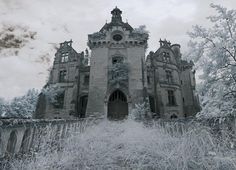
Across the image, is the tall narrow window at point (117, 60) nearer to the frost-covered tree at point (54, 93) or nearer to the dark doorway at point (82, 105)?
the dark doorway at point (82, 105)

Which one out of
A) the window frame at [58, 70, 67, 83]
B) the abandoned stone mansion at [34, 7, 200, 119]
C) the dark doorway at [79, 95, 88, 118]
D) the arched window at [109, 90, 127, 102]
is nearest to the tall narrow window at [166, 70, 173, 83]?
the abandoned stone mansion at [34, 7, 200, 119]

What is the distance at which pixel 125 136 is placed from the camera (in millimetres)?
8688

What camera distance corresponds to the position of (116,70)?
25.8m

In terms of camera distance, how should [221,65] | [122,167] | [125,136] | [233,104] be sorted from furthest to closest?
[221,65], [233,104], [125,136], [122,167]

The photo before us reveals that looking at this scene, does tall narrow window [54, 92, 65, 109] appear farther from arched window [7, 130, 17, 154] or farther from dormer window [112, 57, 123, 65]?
arched window [7, 130, 17, 154]

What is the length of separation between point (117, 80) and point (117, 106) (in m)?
3.06

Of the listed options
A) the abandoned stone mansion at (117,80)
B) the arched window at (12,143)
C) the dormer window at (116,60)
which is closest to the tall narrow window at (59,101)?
the abandoned stone mansion at (117,80)

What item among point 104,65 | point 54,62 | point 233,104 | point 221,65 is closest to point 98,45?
point 104,65

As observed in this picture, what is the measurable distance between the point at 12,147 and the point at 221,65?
14347mm

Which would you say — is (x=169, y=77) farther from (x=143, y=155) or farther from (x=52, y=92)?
(x=143, y=155)

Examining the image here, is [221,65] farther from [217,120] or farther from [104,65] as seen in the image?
[104,65]

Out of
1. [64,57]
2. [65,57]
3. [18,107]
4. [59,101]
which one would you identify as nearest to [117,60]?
[65,57]

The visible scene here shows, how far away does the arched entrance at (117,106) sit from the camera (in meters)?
24.8

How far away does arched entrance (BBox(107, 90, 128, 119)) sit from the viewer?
24.8m
